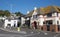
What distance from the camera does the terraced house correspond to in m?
68.1

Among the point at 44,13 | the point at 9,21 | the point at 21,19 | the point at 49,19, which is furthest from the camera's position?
the point at 9,21

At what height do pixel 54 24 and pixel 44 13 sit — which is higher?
pixel 44 13

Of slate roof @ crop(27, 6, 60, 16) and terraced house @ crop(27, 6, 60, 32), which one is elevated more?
slate roof @ crop(27, 6, 60, 16)

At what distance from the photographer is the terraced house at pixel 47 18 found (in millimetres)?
68125

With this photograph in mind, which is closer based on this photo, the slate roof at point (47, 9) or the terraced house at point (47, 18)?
the terraced house at point (47, 18)

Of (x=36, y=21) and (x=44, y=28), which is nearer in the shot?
(x=44, y=28)

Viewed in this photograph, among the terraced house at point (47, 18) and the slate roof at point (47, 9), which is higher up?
the slate roof at point (47, 9)

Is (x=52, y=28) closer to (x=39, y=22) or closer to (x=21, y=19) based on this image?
(x=39, y=22)

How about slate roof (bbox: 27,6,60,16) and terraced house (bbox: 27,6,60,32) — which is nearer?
terraced house (bbox: 27,6,60,32)

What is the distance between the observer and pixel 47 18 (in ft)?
242

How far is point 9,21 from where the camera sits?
110188 mm

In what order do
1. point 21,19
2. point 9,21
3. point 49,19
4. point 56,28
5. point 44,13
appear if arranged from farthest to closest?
point 9,21 → point 21,19 → point 44,13 → point 49,19 → point 56,28

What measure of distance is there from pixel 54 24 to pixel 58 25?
4.95 feet

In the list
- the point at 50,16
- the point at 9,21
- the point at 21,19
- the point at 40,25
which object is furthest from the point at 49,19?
the point at 9,21
